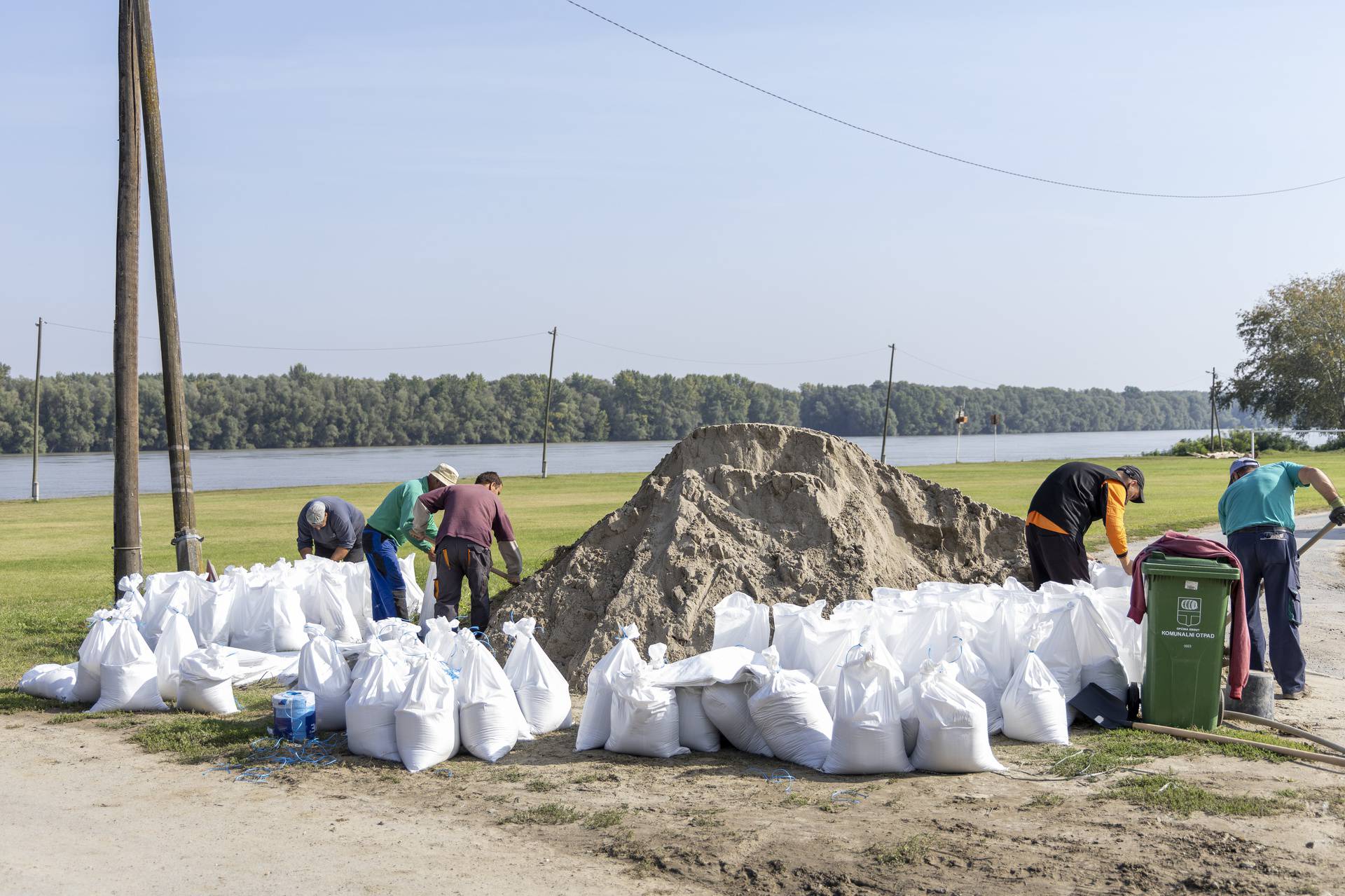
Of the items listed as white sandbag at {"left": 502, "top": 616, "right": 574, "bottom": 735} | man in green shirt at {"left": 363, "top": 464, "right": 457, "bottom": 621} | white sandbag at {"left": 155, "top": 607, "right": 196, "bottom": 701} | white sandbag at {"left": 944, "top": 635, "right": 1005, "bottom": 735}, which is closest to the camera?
white sandbag at {"left": 944, "top": 635, "right": 1005, "bottom": 735}

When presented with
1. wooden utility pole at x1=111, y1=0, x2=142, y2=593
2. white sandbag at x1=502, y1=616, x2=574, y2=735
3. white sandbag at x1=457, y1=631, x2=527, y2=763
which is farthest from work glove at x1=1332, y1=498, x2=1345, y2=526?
wooden utility pole at x1=111, y1=0, x2=142, y2=593

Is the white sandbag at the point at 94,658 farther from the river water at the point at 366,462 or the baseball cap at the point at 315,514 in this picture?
the river water at the point at 366,462

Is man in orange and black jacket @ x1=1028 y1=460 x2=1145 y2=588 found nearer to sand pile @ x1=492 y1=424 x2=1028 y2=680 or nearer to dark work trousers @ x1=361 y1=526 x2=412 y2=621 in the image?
sand pile @ x1=492 y1=424 x2=1028 y2=680

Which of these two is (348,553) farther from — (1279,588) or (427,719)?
(1279,588)

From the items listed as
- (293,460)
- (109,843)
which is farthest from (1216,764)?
(293,460)

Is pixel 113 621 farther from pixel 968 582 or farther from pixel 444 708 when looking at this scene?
pixel 968 582

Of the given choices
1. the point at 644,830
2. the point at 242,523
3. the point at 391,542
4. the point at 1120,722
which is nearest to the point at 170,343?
the point at 391,542

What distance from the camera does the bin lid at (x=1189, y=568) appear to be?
6484 millimetres

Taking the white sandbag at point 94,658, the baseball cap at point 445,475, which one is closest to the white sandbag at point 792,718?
the baseball cap at point 445,475

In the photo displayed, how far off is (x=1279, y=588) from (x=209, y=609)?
8.39m

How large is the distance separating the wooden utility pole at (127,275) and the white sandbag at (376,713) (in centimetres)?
560

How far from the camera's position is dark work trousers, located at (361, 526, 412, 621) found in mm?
10023

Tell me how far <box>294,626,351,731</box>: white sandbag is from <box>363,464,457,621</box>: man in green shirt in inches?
102

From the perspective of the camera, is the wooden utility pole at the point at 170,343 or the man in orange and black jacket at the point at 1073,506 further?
the wooden utility pole at the point at 170,343
